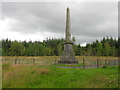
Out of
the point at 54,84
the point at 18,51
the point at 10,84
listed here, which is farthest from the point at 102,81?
the point at 18,51

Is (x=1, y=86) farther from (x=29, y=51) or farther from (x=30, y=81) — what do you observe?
(x=29, y=51)

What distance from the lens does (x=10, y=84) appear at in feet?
28.9

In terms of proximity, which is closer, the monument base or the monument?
the monument base

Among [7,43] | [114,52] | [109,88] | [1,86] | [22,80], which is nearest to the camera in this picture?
[109,88]

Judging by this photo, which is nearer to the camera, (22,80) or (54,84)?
(54,84)

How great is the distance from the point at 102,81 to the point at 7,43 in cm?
8339

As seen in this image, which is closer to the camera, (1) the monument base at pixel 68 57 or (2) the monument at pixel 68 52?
(1) the monument base at pixel 68 57

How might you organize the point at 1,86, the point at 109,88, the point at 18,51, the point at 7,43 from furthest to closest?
the point at 7,43
the point at 18,51
the point at 1,86
the point at 109,88

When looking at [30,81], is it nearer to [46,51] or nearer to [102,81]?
[102,81]

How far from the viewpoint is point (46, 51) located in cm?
6688

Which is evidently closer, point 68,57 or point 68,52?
point 68,57

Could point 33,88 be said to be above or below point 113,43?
below

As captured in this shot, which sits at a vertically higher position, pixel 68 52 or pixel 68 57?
pixel 68 52

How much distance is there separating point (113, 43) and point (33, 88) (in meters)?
85.7
